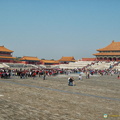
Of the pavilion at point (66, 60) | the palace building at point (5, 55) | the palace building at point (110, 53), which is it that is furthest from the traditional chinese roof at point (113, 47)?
the palace building at point (5, 55)

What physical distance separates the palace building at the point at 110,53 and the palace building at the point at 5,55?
41.6 m

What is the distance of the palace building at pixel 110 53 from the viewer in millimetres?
90938

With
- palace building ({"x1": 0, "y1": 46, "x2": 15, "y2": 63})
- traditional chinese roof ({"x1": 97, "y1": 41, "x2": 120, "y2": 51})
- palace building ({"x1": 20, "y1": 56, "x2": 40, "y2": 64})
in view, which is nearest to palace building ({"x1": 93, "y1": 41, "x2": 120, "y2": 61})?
traditional chinese roof ({"x1": 97, "y1": 41, "x2": 120, "y2": 51})

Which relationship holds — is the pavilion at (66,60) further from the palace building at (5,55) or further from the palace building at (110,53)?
the palace building at (5,55)

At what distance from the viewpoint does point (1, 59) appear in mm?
86938

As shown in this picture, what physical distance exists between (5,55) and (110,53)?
49.7 metres

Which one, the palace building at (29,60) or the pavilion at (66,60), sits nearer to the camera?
the palace building at (29,60)

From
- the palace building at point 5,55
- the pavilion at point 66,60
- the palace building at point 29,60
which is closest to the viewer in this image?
the palace building at point 5,55

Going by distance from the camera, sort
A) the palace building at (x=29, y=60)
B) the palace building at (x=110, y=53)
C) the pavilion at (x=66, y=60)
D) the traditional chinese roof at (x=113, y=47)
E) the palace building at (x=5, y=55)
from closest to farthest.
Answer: the palace building at (x=5, y=55) < the palace building at (x=110, y=53) < the traditional chinese roof at (x=113, y=47) < the palace building at (x=29, y=60) < the pavilion at (x=66, y=60)

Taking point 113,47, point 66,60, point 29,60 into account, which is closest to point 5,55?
point 29,60

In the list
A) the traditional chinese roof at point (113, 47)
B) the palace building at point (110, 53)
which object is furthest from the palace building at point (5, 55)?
the traditional chinese roof at point (113, 47)

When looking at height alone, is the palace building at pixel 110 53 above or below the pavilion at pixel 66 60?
above

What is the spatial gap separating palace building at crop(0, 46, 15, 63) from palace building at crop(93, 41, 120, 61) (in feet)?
137

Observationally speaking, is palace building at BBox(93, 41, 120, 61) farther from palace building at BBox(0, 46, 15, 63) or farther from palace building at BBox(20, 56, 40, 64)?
palace building at BBox(0, 46, 15, 63)
